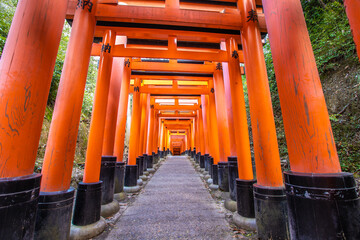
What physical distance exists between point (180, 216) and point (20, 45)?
372cm

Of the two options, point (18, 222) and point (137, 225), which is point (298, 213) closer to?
point (18, 222)

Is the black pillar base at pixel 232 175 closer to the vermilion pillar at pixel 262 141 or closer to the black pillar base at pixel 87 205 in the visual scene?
the vermilion pillar at pixel 262 141

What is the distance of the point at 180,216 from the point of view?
3451mm

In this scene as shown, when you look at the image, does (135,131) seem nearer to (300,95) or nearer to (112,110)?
(112,110)

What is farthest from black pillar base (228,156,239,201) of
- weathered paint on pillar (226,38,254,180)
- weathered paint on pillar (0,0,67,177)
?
weathered paint on pillar (0,0,67,177)

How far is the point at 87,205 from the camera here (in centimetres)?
277

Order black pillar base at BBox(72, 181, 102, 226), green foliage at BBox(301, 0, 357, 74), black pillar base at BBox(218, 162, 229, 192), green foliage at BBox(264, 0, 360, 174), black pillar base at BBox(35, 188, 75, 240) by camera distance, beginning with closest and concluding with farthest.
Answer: black pillar base at BBox(35, 188, 75, 240) < black pillar base at BBox(72, 181, 102, 226) < green foliage at BBox(264, 0, 360, 174) < black pillar base at BBox(218, 162, 229, 192) < green foliage at BBox(301, 0, 357, 74)

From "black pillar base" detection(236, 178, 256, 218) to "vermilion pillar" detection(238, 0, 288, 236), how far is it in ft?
1.79

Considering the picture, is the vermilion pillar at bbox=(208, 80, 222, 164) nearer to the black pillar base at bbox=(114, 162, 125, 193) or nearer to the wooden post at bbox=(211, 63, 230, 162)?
the wooden post at bbox=(211, 63, 230, 162)

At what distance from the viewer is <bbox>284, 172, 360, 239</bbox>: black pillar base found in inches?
52.2

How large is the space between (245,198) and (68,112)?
11.2ft

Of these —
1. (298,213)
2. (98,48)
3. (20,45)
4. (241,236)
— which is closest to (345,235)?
(298,213)

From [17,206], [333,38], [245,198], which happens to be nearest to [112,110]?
[17,206]

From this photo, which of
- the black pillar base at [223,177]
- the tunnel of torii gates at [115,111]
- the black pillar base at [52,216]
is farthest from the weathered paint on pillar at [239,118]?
the black pillar base at [52,216]
